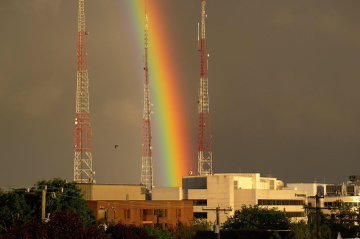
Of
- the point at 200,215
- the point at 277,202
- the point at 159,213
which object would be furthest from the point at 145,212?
the point at 277,202

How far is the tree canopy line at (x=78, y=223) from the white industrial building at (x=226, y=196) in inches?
619

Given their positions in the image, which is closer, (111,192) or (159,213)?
(159,213)

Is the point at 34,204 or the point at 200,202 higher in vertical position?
the point at 200,202

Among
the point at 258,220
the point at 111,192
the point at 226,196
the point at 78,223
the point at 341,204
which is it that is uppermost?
the point at 226,196

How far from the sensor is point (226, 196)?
6457 inches

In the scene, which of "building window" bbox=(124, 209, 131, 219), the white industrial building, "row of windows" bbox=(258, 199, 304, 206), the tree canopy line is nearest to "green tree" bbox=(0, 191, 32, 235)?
the tree canopy line

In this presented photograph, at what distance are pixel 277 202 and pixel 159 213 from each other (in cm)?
3920

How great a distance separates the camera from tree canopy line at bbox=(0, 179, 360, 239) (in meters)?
→ 36.3

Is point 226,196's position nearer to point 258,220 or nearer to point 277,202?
point 277,202

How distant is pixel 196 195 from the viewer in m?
166

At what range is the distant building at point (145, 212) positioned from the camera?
12094cm

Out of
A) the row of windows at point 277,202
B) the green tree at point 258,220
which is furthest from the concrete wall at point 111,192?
the row of windows at point 277,202

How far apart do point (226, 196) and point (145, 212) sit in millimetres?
33145

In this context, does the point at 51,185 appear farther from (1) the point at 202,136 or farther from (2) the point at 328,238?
(1) the point at 202,136
